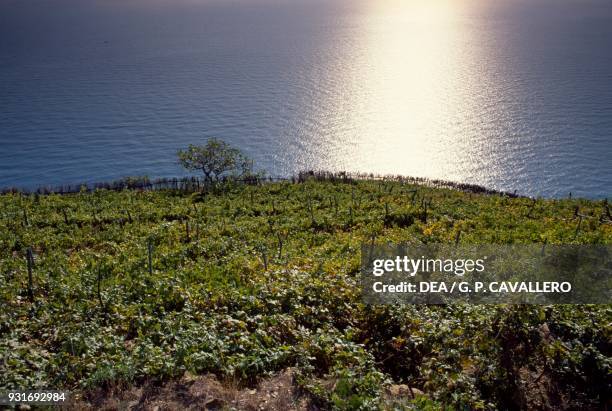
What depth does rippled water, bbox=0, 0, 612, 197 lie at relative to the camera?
83500mm

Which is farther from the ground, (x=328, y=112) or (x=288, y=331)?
(x=328, y=112)

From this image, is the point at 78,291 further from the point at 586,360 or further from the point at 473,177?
the point at 473,177

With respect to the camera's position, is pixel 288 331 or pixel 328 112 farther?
pixel 328 112

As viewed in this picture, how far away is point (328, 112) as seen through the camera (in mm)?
109812

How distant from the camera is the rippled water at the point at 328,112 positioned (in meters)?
83.5

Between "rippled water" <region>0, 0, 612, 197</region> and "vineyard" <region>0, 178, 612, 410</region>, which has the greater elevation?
"rippled water" <region>0, 0, 612, 197</region>

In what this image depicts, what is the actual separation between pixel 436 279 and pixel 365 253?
5543 mm

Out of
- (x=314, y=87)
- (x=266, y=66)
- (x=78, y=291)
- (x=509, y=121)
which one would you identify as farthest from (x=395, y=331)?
(x=266, y=66)

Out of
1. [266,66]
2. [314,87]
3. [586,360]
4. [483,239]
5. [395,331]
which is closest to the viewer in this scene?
[586,360]

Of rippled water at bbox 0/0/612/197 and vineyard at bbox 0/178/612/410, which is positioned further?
rippled water at bbox 0/0/612/197

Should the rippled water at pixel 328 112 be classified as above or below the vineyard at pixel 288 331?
above

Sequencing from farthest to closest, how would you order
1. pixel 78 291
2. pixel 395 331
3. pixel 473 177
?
pixel 473 177, pixel 78 291, pixel 395 331

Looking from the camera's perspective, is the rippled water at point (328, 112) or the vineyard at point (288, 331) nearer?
the vineyard at point (288, 331)

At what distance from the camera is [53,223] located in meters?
37.8
